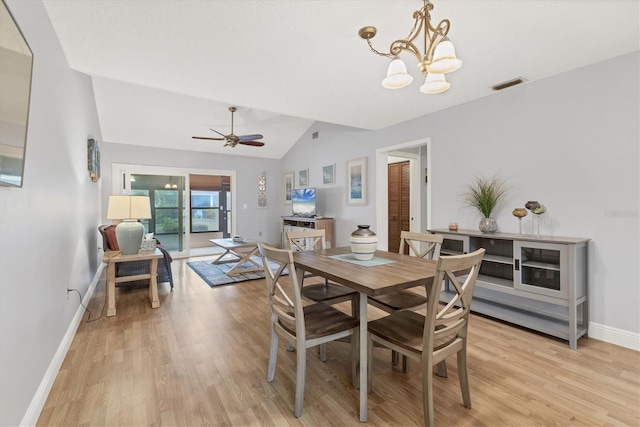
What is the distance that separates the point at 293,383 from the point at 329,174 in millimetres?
4565

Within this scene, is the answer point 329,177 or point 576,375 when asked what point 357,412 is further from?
point 329,177

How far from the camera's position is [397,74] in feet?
5.92

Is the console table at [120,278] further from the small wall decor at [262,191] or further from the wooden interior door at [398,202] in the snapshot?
the small wall decor at [262,191]

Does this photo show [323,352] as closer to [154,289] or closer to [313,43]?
[154,289]

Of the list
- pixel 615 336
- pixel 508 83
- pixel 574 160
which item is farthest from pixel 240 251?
pixel 615 336

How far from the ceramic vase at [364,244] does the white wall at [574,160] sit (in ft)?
6.48

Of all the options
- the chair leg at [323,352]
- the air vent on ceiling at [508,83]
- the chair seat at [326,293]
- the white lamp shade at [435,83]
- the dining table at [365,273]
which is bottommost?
the chair leg at [323,352]

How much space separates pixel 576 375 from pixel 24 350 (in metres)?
3.38

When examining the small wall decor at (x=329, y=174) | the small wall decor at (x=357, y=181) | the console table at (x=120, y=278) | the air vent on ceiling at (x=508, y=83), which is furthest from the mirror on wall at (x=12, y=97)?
the small wall decor at (x=329, y=174)

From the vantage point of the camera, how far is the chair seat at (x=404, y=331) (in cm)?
157

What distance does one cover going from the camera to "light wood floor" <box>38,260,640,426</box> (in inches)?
65.0

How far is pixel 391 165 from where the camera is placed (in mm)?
5859

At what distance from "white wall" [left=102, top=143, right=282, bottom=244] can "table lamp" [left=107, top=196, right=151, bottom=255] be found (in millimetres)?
3084

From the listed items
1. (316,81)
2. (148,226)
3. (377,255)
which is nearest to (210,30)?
(316,81)
